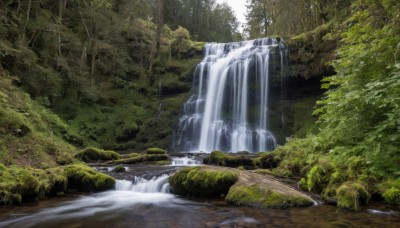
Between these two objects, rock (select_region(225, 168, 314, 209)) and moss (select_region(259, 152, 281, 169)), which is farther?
moss (select_region(259, 152, 281, 169))

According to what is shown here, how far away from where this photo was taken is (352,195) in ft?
18.0

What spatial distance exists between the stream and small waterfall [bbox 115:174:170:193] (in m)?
0.80

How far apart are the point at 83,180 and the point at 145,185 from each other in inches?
57.5

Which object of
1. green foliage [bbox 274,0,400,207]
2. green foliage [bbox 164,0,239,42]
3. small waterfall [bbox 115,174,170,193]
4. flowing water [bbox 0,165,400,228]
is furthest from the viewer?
green foliage [bbox 164,0,239,42]

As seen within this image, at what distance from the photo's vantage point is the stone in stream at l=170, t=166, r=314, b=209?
18.9ft

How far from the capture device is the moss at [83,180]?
299 inches

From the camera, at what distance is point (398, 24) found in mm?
6223

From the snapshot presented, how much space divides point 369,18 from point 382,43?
1.25 m

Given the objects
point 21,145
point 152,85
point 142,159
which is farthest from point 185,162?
point 152,85

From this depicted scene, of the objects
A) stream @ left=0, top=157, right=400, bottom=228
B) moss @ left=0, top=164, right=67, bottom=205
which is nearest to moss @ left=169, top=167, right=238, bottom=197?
stream @ left=0, top=157, right=400, bottom=228

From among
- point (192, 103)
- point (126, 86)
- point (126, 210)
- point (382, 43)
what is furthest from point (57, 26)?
point (382, 43)

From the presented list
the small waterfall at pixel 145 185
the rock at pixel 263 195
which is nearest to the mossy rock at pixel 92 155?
the small waterfall at pixel 145 185

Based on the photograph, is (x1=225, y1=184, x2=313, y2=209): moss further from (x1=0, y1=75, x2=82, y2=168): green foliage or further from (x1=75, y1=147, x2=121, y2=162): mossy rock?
(x1=75, y1=147, x2=121, y2=162): mossy rock

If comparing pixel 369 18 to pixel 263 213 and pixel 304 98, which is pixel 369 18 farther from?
pixel 304 98
